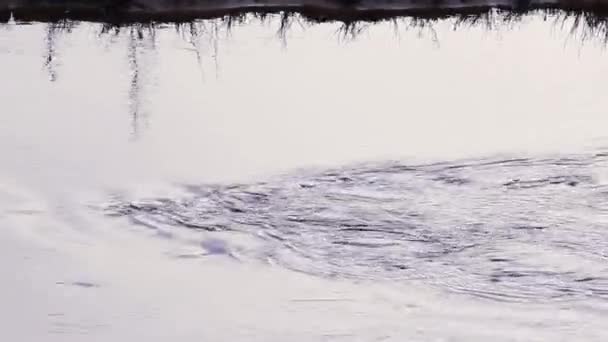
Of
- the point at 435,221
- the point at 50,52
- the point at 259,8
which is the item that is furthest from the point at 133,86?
the point at 435,221

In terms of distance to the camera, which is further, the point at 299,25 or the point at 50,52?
the point at 299,25

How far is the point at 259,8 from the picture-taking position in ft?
20.9

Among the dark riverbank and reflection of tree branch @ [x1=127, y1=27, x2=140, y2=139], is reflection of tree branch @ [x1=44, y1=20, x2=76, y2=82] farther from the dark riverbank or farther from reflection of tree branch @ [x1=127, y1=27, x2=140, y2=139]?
reflection of tree branch @ [x1=127, y1=27, x2=140, y2=139]

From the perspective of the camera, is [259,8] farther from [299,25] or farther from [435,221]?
[435,221]

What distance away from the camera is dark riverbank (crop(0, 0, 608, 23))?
6.20 meters

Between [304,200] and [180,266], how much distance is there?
664mm

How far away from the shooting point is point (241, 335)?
3475 mm

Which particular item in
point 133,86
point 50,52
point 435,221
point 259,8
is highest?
point 259,8

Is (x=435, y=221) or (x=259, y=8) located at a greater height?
(x=259, y=8)

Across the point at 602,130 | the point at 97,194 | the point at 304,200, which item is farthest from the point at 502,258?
the point at 97,194

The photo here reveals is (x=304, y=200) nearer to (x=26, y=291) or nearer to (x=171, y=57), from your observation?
(x=26, y=291)

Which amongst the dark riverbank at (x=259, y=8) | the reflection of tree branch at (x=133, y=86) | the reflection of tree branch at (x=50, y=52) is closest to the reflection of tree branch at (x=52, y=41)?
the reflection of tree branch at (x=50, y=52)

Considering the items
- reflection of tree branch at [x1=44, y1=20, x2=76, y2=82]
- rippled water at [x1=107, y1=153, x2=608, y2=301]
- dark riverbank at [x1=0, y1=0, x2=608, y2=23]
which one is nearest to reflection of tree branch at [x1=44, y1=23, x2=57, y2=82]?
reflection of tree branch at [x1=44, y1=20, x2=76, y2=82]

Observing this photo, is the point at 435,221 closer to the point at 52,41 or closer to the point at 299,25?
the point at 299,25
